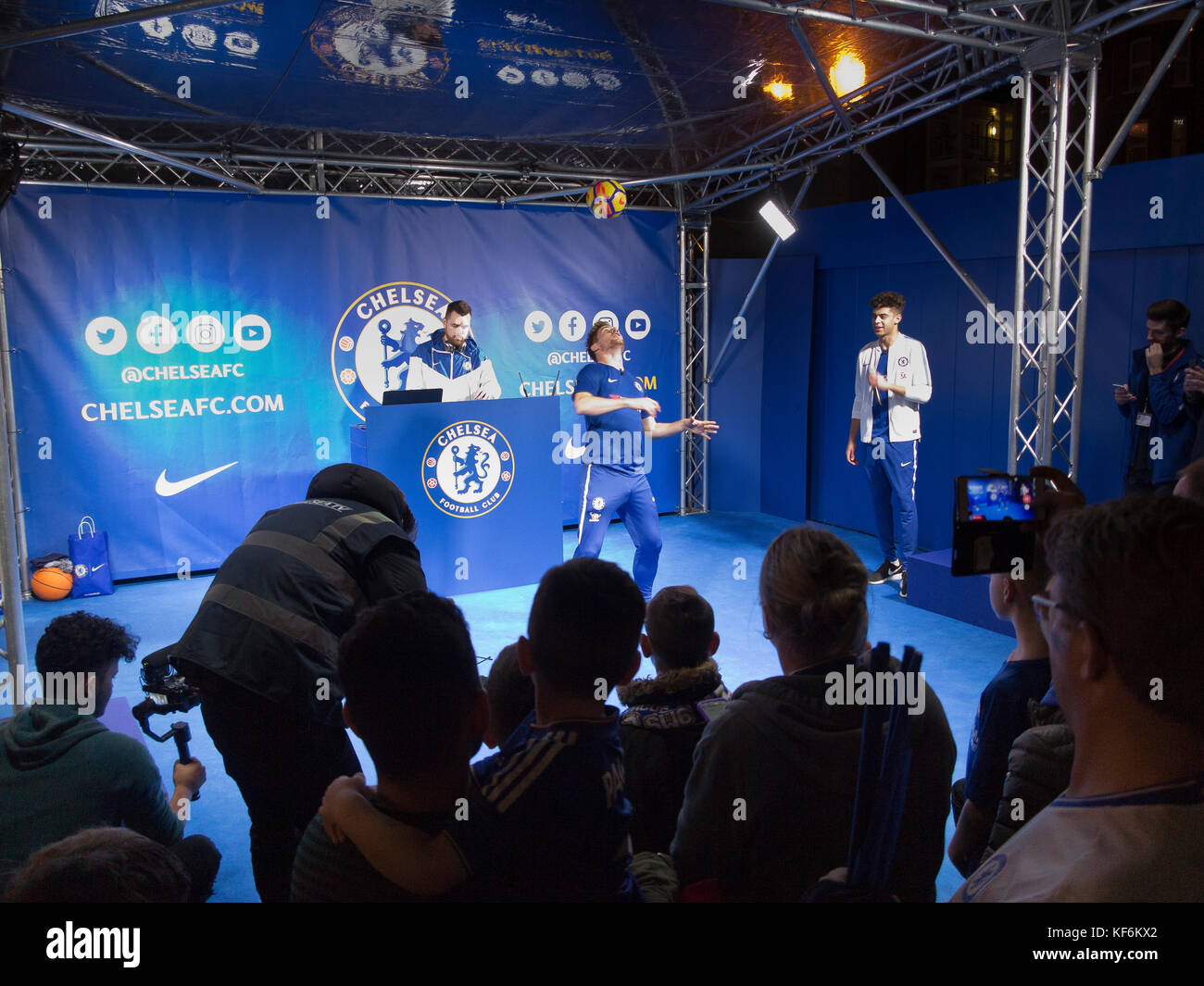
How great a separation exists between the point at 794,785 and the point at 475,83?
572 centimetres

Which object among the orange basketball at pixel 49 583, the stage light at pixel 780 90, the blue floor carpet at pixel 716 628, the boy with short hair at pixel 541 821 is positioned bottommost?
the blue floor carpet at pixel 716 628

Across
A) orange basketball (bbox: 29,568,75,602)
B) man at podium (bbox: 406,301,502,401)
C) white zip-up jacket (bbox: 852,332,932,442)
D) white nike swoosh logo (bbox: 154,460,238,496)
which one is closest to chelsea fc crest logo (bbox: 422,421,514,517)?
man at podium (bbox: 406,301,502,401)

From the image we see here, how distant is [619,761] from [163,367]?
674 centimetres

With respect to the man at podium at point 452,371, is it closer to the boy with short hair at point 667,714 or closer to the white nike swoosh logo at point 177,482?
the white nike swoosh logo at point 177,482

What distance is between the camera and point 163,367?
7.13 meters

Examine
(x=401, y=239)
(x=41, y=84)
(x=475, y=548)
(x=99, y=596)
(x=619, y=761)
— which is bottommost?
(x=99, y=596)

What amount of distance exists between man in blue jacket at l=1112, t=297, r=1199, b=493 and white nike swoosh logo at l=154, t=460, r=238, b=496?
661cm

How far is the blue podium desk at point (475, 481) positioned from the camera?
586 centimetres

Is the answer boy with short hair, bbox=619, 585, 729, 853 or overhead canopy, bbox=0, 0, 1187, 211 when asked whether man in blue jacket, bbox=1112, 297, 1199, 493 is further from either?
boy with short hair, bbox=619, 585, 729, 853

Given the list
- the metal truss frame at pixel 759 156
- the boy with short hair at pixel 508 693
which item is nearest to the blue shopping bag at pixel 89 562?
the metal truss frame at pixel 759 156

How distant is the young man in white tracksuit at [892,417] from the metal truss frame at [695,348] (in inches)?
108

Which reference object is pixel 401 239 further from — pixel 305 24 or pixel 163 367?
pixel 305 24

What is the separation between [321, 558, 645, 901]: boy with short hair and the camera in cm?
134
